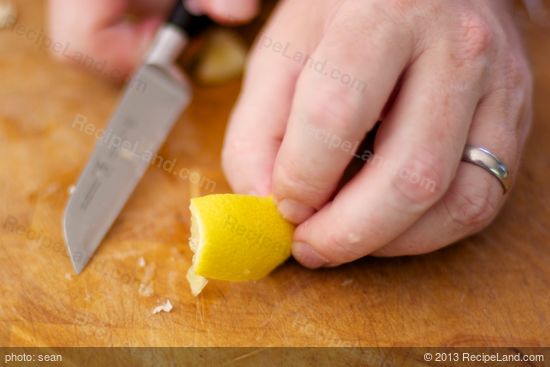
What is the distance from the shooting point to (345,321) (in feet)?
2.86

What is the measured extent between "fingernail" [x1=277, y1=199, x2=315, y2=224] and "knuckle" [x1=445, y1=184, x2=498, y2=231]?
19cm

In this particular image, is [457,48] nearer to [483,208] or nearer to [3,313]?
[483,208]

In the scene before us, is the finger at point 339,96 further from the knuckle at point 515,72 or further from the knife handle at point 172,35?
the knife handle at point 172,35

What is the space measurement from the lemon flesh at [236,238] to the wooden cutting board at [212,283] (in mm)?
59

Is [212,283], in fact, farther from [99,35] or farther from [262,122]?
[99,35]

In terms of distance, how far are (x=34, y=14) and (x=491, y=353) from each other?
1177 millimetres

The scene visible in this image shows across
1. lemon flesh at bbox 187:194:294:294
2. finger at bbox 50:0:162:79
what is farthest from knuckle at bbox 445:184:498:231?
finger at bbox 50:0:162:79

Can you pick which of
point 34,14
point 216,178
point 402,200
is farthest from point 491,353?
point 34,14

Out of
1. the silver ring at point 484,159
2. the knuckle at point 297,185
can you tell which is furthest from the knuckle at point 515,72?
the knuckle at point 297,185

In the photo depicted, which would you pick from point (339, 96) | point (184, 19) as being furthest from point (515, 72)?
point (184, 19)

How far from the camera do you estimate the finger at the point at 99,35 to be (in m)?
1.20

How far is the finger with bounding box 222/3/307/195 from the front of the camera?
0.91 meters

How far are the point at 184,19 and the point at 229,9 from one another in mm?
89

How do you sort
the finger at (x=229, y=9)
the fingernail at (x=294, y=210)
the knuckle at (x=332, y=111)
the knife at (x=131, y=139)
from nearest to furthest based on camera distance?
the knuckle at (x=332, y=111) → the fingernail at (x=294, y=210) → the knife at (x=131, y=139) → the finger at (x=229, y=9)
